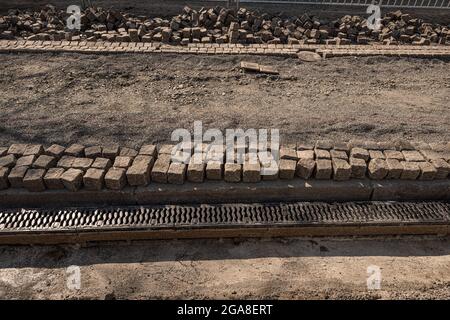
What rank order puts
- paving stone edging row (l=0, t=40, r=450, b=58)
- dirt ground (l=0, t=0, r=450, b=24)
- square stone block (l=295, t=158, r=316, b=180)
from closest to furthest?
square stone block (l=295, t=158, r=316, b=180) → paving stone edging row (l=0, t=40, r=450, b=58) → dirt ground (l=0, t=0, r=450, b=24)

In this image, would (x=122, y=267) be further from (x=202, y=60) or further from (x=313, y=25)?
(x=313, y=25)

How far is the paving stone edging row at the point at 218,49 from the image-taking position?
23.1ft

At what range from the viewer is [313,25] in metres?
8.40

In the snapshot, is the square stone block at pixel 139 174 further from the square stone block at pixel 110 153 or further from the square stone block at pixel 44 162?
the square stone block at pixel 44 162

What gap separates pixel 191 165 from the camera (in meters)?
4.27

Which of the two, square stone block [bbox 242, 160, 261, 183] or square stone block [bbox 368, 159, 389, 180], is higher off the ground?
square stone block [bbox 368, 159, 389, 180]

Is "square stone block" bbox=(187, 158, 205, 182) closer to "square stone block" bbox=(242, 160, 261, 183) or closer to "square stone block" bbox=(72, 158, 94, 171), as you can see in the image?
"square stone block" bbox=(242, 160, 261, 183)

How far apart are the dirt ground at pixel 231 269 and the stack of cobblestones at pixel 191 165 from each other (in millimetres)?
736

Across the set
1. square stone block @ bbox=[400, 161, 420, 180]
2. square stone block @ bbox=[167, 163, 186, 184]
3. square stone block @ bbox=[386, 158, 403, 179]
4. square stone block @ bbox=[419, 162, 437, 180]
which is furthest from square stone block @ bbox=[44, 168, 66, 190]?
square stone block @ bbox=[419, 162, 437, 180]

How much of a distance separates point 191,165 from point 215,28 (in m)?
4.86

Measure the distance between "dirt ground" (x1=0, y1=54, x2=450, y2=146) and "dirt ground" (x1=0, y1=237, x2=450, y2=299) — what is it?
1670mm

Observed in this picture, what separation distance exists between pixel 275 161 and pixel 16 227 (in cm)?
299

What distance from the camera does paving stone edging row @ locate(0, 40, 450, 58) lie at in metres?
7.03

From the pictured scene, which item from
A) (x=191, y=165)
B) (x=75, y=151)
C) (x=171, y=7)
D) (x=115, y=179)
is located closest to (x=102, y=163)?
(x=115, y=179)
